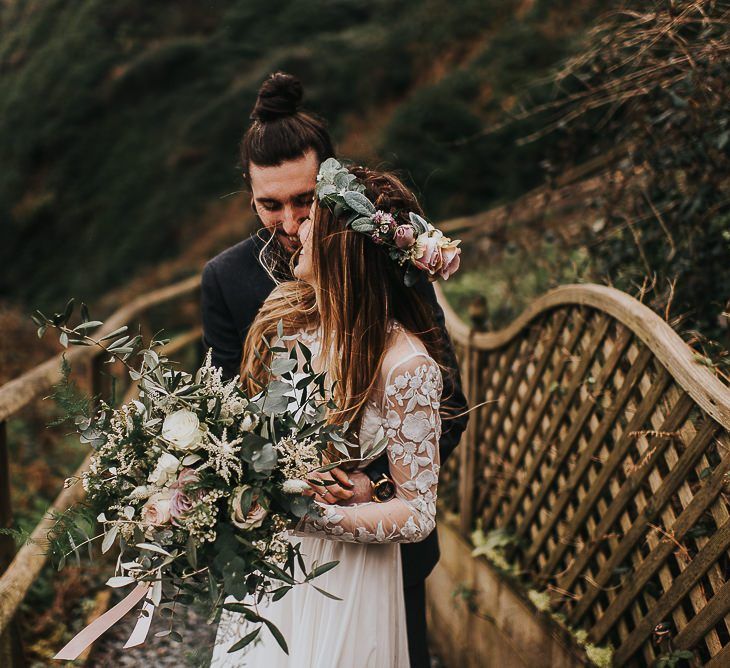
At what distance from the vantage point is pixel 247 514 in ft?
4.92

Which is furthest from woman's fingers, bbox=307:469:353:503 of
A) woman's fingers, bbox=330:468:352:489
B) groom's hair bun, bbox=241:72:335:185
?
groom's hair bun, bbox=241:72:335:185

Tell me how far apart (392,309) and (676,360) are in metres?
0.85

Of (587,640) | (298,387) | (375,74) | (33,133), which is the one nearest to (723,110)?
(587,640)

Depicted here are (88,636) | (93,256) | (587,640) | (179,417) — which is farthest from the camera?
(93,256)

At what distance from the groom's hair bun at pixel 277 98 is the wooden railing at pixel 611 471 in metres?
1.28

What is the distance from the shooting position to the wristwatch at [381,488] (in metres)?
1.95

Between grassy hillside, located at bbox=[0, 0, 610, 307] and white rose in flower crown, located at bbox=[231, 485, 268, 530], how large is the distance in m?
7.57

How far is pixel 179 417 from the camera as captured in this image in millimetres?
1497

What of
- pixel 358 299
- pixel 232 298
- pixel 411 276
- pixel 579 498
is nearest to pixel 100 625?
pixel 358 299

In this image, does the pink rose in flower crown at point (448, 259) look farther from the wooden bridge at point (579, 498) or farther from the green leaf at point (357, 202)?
the wooden bridge at point (579, 498)

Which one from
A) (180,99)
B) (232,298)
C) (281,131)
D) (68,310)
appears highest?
(180,99)

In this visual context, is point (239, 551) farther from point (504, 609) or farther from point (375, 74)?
point (375, 74)

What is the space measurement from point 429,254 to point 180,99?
1060 centimetres

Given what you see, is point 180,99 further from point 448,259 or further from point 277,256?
point 448,259
